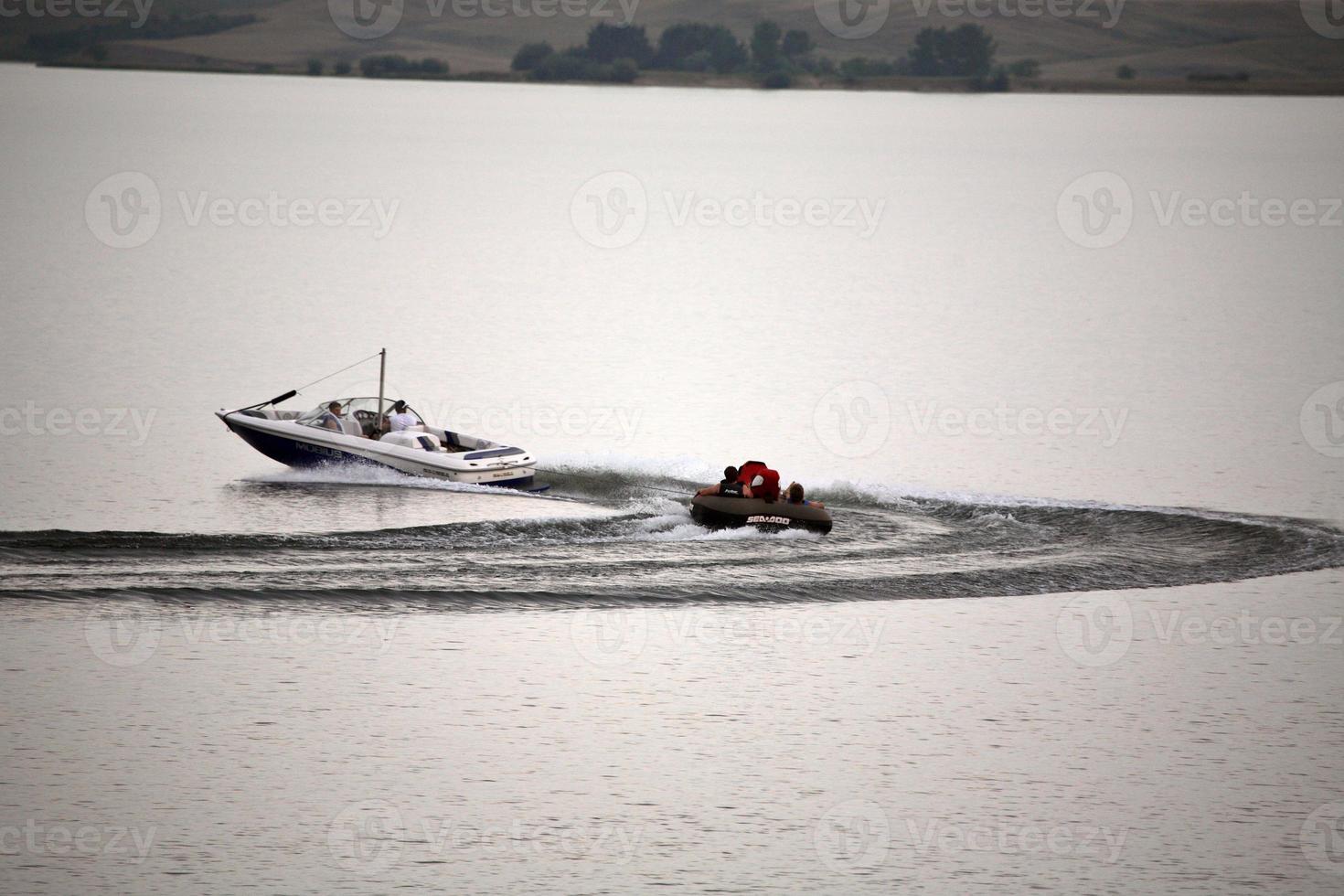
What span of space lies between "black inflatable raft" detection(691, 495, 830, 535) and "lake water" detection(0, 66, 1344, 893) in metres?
0.47

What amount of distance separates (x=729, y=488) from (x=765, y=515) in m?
1.01

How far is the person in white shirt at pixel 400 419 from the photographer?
129 ft

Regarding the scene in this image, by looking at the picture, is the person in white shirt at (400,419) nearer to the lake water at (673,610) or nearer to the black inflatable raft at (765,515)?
the lake water at (673,610)

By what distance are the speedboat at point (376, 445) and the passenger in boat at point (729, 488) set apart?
4823 millimetres

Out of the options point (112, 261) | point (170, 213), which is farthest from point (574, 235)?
point (112, 261)

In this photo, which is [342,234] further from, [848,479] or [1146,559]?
[1146,559]

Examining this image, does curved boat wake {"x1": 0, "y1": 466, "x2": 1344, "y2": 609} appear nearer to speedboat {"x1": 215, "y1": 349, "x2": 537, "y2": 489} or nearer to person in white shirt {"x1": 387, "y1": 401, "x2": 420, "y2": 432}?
speedboat {"x1": 215, "y1": 349, "x2": 537, "y2": 489}

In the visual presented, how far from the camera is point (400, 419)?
39.7 meters

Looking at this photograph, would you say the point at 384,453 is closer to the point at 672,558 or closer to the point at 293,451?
the point at 293,451

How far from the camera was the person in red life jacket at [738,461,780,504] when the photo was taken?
34.0 metres

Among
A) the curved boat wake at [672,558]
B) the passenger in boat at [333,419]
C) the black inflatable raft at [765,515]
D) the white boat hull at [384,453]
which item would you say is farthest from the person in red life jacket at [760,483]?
the passenger in boat at [333,419]

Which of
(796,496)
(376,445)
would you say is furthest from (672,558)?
(376,445)

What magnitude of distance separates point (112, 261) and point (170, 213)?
2355 cm

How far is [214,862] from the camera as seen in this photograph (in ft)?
68.2
